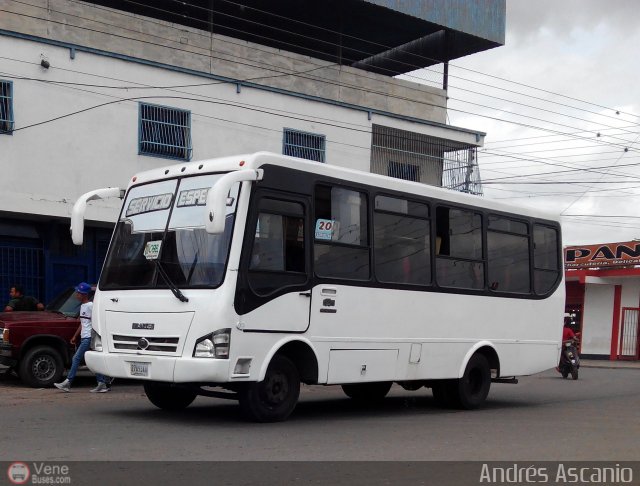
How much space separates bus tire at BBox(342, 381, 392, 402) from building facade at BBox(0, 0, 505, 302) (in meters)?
8.81

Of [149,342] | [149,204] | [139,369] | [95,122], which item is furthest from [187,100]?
[139,369]

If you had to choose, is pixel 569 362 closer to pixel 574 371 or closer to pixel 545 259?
pixel 574 371

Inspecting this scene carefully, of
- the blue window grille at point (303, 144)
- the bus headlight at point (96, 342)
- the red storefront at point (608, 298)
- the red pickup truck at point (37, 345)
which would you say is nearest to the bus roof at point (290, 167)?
the bus headlight at point (96, 342)

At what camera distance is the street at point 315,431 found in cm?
847

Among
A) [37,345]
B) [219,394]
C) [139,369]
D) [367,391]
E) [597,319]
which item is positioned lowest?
[597,319]

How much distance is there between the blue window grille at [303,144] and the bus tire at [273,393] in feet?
44.6

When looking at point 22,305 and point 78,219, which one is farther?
point 22,305

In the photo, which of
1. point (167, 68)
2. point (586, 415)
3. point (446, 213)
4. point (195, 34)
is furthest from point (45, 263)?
point (586, 415)

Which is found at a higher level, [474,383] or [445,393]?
[474,383]

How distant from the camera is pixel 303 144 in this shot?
2411 cm

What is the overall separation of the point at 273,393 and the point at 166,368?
137 cm

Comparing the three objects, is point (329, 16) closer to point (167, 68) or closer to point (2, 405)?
point (167, 68)

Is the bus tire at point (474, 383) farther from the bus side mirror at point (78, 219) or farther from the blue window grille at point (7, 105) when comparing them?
the blue window grille at point (7, 105)
